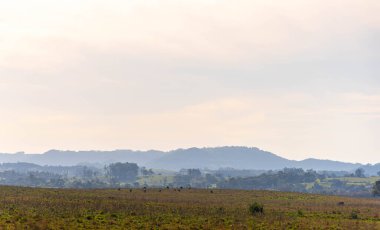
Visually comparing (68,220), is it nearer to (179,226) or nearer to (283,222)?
(179,226)

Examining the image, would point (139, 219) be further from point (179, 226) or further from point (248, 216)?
point (248, 216)

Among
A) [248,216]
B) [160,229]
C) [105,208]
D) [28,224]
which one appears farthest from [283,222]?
[28,224]

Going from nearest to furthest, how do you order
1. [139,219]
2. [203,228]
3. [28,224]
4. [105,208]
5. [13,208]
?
[28,224] → [203,228] → [139,219] → [13,208] → [105,208]

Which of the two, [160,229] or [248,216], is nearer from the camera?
[160,229]

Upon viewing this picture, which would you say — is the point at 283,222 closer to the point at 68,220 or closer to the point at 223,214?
the point at 223,214

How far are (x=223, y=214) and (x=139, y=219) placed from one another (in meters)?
14.0

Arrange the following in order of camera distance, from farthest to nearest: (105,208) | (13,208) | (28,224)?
(105,208) → (13,208) → (28,224)

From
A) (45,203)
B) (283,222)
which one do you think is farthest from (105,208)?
(283,222)

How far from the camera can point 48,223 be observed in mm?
49625

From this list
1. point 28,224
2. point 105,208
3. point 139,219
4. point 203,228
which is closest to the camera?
point 28,224

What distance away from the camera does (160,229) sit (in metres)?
49.8

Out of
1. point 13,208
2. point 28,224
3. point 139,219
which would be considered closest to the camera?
point 28,224

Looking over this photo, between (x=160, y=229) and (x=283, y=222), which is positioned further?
(x=283, y=222)

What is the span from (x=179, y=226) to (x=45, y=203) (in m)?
A: 28.2
